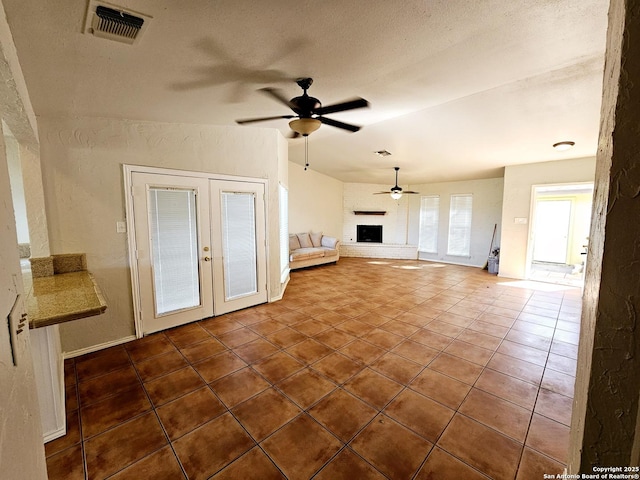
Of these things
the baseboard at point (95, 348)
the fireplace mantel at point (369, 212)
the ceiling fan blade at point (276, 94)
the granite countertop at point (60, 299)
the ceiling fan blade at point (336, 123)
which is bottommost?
the baseboard at point (95, 348)

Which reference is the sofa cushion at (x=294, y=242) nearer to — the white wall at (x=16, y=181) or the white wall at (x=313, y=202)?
the white wall at (x=313, y=202)

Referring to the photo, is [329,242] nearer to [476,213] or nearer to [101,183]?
[476,213]

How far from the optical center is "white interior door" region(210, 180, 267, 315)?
141 inches

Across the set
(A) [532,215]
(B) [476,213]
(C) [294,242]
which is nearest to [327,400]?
(C) [294,242]

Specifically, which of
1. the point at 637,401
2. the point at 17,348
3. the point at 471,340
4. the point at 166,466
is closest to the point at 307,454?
the point at 166,466

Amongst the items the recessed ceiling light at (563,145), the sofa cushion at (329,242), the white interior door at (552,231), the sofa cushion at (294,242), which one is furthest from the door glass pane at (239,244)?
the white interior door at (552,231)

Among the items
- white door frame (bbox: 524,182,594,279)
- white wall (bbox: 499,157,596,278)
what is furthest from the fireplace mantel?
white door frame (bbox: 524,182,594,279)

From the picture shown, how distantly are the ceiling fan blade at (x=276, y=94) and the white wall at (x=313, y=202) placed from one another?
4.37 meters

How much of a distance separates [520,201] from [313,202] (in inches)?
196

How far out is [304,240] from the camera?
731cm

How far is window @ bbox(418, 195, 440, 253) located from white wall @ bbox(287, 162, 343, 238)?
263 centimetres

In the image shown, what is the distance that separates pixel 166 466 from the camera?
1531mm

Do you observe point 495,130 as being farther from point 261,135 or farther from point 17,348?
point 17,348

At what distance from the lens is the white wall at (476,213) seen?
23.1ft
